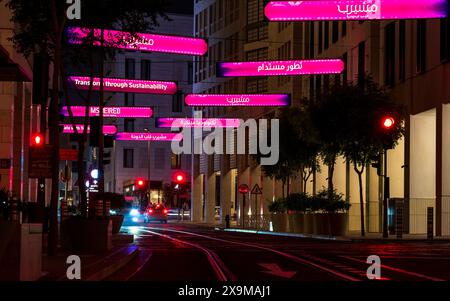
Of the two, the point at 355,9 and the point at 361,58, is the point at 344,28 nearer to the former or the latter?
the point at 361,58

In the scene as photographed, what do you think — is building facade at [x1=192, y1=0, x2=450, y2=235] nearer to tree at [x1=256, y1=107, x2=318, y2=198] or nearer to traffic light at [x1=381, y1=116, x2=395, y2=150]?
traffic light at [x1=381, y1=116, x2=395, y2=150]

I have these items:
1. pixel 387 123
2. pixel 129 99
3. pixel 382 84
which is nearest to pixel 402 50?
pixel 382 84

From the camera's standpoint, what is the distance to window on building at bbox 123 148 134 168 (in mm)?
118500

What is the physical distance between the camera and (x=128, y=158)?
118 metres

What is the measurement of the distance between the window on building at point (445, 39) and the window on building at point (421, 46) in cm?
240

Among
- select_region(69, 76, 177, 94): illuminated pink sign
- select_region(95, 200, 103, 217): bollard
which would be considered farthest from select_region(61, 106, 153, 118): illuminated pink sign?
select_region(95, 200, 103, 217): bollard

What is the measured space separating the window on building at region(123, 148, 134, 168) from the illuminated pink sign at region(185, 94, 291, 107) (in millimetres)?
62789

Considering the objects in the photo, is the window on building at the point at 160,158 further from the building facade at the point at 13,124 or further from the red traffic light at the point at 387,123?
the red traffic light at the point at 387,123

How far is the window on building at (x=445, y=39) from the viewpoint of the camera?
43.4 meters

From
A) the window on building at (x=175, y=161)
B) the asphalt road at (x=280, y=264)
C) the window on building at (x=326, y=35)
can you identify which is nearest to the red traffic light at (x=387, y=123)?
the asphalt road at (x=280, y=264)

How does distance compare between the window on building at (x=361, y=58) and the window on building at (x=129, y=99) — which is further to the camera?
the window on building at (x=129, y=99)

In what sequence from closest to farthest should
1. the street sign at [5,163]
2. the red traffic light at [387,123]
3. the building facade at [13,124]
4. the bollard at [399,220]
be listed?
the street sign at [5,163] < the building facade at [13,124] < the red traffic light at [387,123] < the bollard at [399,220]
